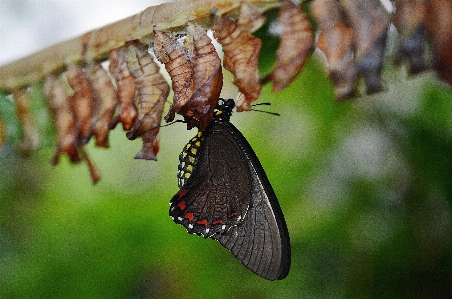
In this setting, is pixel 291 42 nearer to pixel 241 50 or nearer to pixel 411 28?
pixel 241 50

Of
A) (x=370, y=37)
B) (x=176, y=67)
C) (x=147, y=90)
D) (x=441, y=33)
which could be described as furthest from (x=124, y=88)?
(x=441, y=33)

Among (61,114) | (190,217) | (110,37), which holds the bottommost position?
(190,217)

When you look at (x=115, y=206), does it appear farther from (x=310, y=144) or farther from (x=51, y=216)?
(x=310, y=144)

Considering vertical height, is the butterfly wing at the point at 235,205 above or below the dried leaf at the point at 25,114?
below

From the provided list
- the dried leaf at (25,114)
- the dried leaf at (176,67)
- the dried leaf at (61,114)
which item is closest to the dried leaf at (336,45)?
the dried leaf at (176,67)

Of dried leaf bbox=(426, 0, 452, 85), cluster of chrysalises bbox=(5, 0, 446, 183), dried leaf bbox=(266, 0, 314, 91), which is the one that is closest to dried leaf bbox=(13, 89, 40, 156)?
cluster of chrysalises bbox=(5, 0, 446, 183)

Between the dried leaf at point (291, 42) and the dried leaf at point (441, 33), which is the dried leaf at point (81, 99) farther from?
the dried leaf at point (441, 33)
